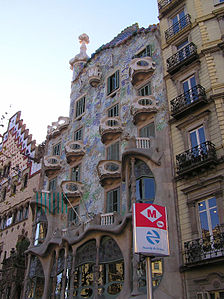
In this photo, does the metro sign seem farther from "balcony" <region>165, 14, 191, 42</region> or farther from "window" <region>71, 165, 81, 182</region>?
"window" <region>71, 165, 81, 182</region>

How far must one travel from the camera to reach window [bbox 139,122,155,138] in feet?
66.5

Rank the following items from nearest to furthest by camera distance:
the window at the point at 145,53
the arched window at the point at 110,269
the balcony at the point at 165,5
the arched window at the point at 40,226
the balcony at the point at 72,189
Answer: the arched window at the point at 110,269 < the balcony at the point at 165,5 < the balcony at the point at 72,189 < the window at the point at 145,53 < the arched window at the point at 40,226

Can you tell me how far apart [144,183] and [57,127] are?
13783 millimetres

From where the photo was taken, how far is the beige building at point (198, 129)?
561 inches

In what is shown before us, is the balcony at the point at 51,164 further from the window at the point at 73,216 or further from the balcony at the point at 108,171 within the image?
the balcony at the point at 108,171

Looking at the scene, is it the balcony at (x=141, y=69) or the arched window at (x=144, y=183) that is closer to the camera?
the arched window at (x=144, y=183)

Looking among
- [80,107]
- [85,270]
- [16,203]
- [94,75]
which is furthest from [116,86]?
[16,203]

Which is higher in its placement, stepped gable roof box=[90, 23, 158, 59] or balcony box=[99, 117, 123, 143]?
stepped gable roof box=[90, 23, 158, 59]

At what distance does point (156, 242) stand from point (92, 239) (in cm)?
947

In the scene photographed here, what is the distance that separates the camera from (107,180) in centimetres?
2095

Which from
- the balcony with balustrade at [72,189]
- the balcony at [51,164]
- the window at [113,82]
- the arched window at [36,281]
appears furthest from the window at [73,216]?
the window at [113,82]

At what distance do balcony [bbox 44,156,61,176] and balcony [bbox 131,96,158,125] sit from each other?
8.58 metres

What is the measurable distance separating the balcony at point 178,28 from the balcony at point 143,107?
4350mm

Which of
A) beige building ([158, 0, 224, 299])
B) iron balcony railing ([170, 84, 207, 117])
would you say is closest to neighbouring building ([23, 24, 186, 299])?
beige building ([158, 0, 224, 299])
